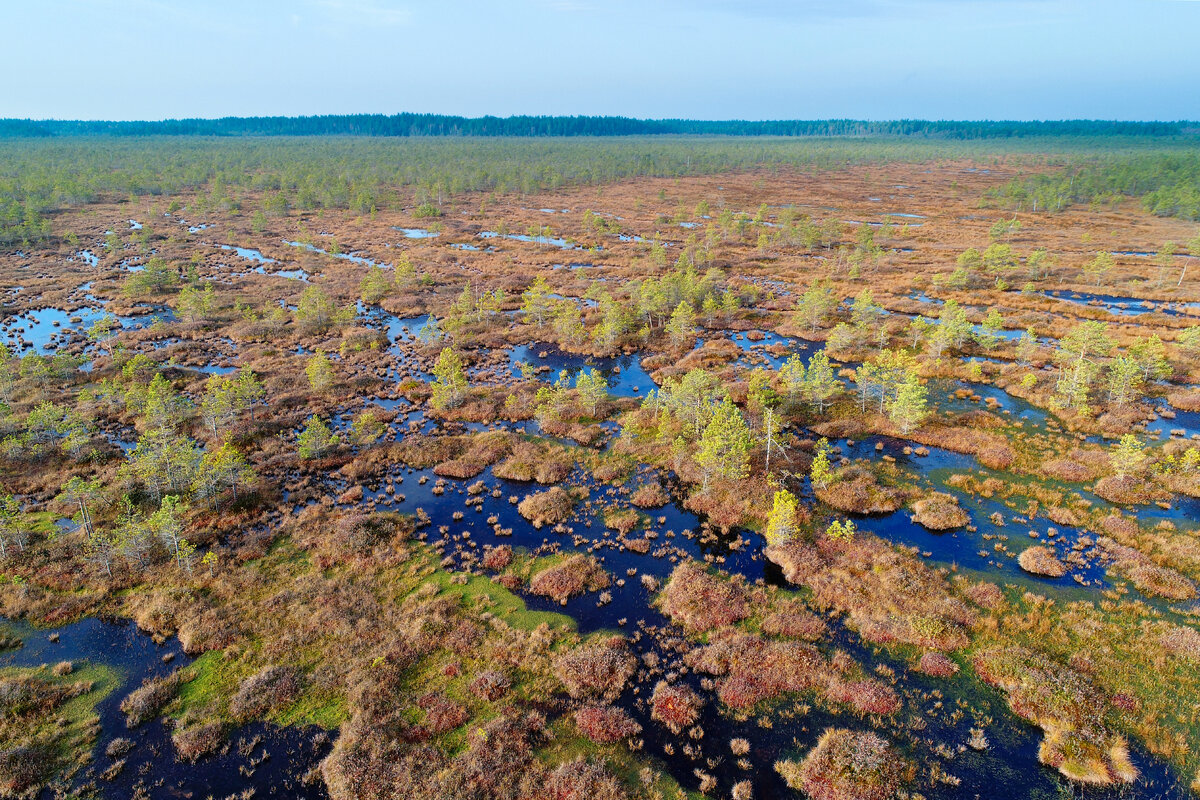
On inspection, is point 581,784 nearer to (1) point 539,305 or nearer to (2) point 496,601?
(2) point 496,601

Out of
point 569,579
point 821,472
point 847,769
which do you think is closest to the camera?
point 847,769

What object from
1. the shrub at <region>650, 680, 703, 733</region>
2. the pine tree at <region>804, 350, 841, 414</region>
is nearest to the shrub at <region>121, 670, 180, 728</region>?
the shrub at <region>650, 680, 703, 733</region>

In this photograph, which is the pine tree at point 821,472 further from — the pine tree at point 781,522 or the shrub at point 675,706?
the shrub at point 675,706

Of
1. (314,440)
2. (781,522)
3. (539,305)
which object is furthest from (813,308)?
(314,440)

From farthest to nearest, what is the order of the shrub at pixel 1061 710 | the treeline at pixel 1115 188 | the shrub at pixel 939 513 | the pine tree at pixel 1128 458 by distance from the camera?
the treeline at pixel 1115 188
the pine tree at pixel 1128 458
the shrub at pixel 939 513
the shrub at pixel 1061 710

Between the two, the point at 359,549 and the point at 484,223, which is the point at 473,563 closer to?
the point at 359,549

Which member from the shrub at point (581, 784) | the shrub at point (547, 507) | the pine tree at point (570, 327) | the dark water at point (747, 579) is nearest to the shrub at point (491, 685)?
the shrub at point (581, 784)

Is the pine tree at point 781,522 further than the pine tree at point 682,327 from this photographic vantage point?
No

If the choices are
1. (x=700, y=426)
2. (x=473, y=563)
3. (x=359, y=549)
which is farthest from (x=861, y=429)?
(x=359, y=549)
